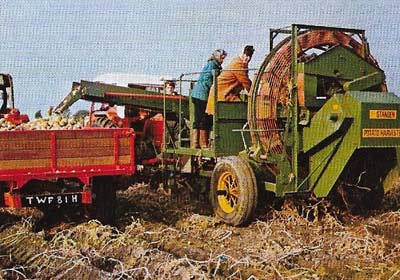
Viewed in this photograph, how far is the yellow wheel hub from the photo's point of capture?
8.77 meters

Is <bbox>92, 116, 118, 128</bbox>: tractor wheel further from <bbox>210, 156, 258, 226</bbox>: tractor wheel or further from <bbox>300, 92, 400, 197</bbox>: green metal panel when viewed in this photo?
<bbox>300, 92, 400, 197</bbox>: green metal panel

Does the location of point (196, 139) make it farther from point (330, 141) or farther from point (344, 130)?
point (344, 130)

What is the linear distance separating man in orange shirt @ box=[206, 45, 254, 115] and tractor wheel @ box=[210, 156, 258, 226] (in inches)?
44.5

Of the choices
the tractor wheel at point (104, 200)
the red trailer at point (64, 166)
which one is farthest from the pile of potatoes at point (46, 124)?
the tractor wheel at point (104, 200)

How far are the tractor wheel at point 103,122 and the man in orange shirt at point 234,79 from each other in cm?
271

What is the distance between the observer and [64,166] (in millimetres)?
8016

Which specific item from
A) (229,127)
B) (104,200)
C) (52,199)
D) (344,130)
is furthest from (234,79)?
(52,199)

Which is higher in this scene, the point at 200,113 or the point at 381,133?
the point at 200,113

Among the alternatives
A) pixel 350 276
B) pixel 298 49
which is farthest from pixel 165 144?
pixel 350 276

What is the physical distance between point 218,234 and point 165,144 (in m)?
3.11

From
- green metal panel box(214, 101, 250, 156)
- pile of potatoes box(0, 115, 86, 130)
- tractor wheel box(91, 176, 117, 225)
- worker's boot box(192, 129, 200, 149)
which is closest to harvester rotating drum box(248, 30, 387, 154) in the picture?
green metal panel box(214, 101, 250, 156)

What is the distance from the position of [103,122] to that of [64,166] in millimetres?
3973

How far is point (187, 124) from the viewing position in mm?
11102

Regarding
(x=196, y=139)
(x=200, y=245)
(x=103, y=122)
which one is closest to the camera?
(x=200, y=245)
